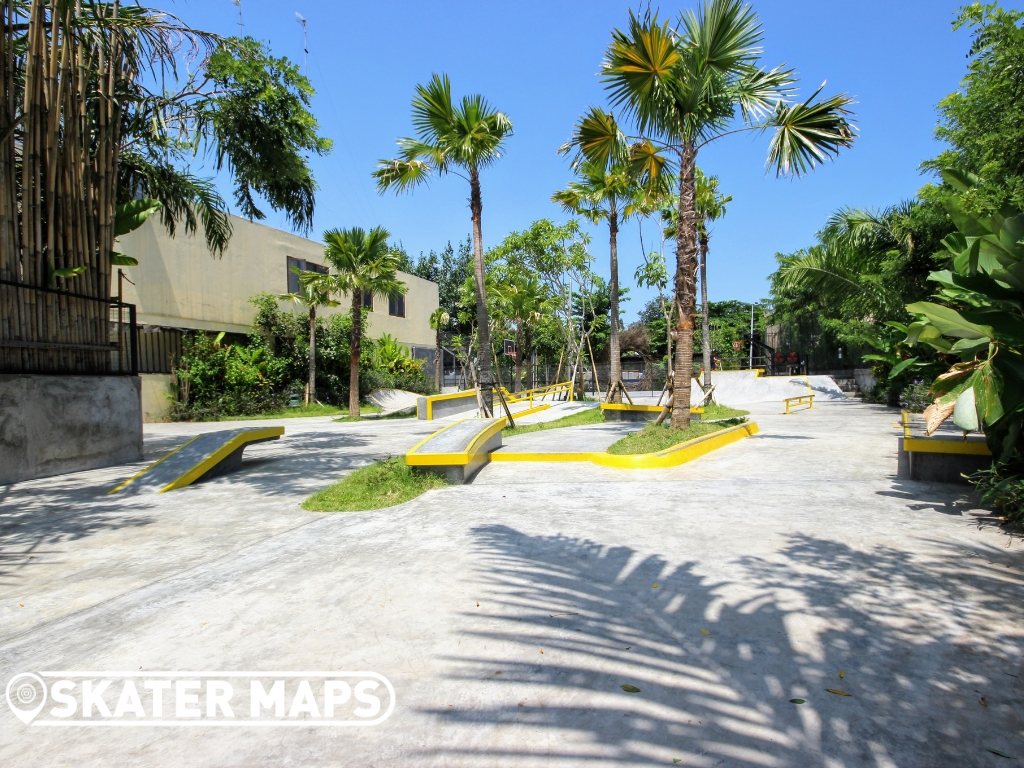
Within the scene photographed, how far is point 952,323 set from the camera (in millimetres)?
5176

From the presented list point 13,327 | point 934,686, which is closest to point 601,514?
point 934,686

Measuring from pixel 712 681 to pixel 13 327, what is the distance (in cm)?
1061

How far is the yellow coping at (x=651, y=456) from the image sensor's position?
909cm

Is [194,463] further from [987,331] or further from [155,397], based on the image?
[155,397]

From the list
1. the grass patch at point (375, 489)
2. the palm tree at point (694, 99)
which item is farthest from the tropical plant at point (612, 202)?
the grass patch at point (375, 489)

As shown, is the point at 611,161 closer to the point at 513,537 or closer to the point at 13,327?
the point at 513,537

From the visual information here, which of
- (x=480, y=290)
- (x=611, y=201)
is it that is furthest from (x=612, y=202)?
(x=480, y=290)

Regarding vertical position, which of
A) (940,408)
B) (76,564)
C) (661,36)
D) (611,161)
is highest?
(661,36)

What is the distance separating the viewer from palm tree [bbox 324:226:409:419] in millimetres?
21562

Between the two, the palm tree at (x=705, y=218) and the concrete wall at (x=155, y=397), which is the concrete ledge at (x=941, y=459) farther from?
the concrete wall at (x=155, y=397)

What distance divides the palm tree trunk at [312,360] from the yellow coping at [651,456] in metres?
15.4

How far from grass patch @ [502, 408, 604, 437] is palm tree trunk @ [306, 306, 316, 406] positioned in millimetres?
11107

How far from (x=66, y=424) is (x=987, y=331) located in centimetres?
1190

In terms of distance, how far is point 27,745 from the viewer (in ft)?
8.73
